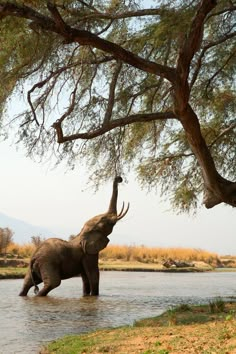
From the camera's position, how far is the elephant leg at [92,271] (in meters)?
17.6

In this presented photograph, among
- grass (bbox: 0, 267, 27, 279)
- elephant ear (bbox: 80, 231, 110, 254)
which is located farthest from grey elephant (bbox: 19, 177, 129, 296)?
grass (bbox: 0, 267, 27, 279)

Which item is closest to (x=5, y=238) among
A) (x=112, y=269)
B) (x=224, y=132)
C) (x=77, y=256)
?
(x=112, y=269)

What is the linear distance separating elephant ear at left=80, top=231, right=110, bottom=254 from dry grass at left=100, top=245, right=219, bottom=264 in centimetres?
2334

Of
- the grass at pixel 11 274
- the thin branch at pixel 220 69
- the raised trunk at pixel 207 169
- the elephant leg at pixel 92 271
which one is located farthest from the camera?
the grass at pixel 11 274

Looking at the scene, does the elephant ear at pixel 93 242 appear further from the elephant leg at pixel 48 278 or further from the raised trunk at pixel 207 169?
the raised trunk at pixel 207 169

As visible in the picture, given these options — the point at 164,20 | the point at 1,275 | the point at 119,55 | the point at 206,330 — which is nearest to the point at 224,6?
the point at 164,20

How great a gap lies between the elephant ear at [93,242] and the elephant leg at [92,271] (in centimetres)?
Answer: 23

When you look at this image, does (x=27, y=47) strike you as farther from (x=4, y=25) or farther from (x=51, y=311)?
(x=51, y=311)

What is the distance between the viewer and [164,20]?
40.1 ft

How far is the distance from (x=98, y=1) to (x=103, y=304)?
767 cm

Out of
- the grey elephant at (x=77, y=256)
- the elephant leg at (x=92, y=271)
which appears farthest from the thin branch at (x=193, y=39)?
the elephant leg at (x=92, y=271)

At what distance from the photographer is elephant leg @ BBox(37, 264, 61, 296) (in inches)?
678

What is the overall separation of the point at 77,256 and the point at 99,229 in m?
1.15

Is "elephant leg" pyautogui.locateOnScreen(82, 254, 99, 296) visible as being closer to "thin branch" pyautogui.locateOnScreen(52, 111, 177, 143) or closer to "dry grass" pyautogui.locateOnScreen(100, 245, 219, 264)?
"thin branch" pyautogui.locateOnScreen(52, 111, 177, 143)
